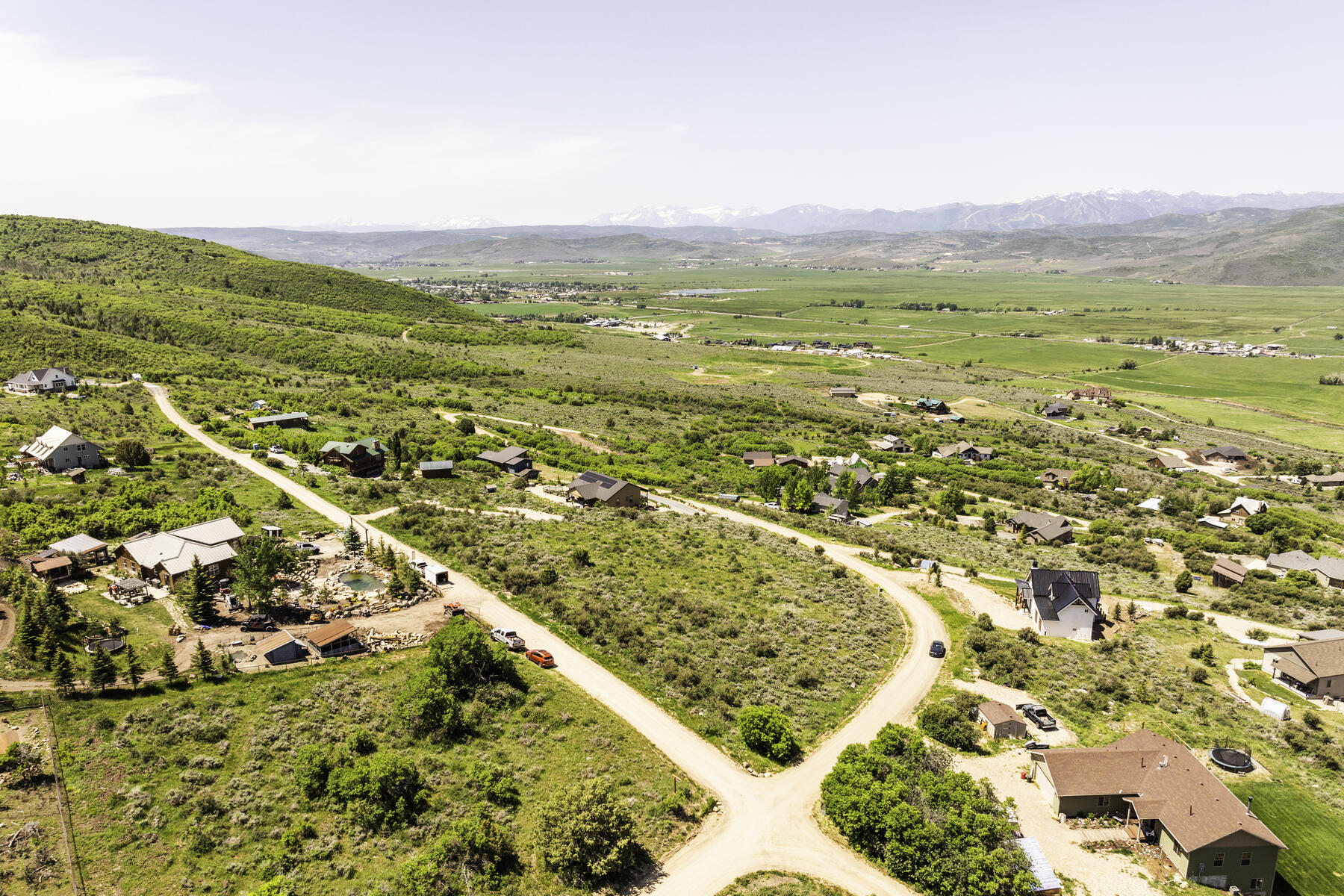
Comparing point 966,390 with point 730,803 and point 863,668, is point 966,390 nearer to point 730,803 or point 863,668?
point 863,668

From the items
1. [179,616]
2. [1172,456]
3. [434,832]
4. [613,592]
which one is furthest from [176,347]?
[1172,456]

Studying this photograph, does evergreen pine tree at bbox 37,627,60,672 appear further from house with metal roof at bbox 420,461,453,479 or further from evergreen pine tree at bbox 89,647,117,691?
house with metal roof at bbox 420,461,453,479

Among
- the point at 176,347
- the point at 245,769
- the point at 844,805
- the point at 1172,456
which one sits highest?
the point at 176,347

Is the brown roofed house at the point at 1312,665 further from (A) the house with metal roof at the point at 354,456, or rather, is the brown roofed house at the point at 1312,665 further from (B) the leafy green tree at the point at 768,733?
(A) the house with metal roof at the point at 354,456

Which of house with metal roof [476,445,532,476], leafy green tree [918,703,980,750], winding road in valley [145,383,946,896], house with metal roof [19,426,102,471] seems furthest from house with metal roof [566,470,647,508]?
house with metal roof [19,426,102,471]

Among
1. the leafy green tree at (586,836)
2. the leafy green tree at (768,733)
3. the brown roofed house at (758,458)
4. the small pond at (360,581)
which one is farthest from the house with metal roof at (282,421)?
the leafy green tree at (586,836)

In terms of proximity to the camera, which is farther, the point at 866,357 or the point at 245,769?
the point at 866,357
